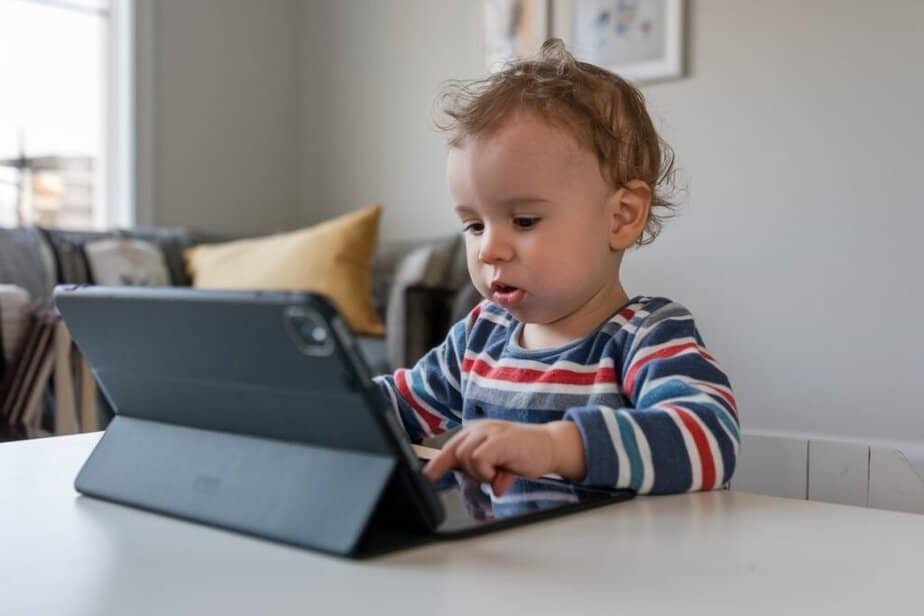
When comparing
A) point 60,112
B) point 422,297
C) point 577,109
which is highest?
point 60,112

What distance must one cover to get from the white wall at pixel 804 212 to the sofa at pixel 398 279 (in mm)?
582

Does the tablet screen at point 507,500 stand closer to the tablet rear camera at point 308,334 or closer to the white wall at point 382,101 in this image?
the tablet rear camera at point 308,334

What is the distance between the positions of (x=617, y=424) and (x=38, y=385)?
209cm

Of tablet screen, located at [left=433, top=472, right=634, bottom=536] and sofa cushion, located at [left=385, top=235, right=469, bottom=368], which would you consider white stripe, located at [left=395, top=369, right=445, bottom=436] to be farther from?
sofa cushion, located at [left=385, top=235, right=469, bottom=368]

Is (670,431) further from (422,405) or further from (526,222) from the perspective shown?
(422,405)

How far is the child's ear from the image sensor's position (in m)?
1.00

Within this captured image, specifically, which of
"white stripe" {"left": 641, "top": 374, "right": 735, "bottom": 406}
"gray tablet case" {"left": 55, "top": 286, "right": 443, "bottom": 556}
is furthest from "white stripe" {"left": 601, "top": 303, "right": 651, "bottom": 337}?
"gray tablet case" {"left": 55, "top": 286, "right": 443, "bottom": 556}

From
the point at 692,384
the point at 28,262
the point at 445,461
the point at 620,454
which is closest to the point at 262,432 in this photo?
the point at 445,461

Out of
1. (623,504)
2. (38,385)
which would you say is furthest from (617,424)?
(38,385)

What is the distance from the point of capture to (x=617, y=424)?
27.9 inches

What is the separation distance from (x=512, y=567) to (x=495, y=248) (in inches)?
17.6

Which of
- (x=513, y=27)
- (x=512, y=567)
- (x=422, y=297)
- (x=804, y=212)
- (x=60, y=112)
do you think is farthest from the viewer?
(x=60, y=112)

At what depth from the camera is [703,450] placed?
0.73 metres

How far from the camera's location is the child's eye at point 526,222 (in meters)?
0.92
